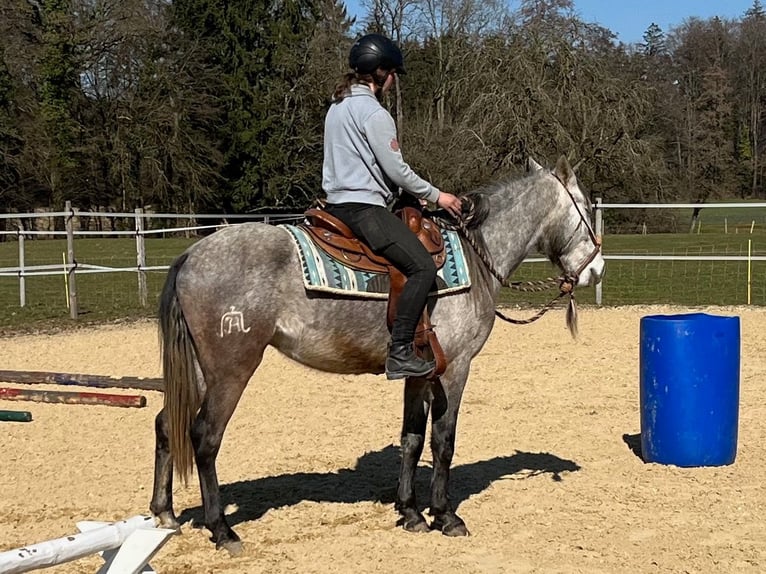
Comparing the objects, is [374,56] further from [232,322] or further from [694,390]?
[694,390]

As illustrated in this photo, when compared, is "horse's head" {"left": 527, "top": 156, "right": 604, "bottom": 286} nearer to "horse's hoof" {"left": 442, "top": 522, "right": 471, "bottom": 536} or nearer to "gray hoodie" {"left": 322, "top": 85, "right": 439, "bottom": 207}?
"gray hoodie" {"left": 322, "top": 85, "right": 439, "bottom": 207}

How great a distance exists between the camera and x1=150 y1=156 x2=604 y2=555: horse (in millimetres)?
4848

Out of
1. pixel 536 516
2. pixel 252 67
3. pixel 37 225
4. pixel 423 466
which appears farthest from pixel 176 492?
pixel 37 225

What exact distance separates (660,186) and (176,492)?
27.6 meters

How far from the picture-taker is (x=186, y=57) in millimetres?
41656

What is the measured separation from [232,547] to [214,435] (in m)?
0.61

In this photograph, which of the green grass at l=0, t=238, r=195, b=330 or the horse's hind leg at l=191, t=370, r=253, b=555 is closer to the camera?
the horse's hind leg at l=191, t=370, r=253, b=555

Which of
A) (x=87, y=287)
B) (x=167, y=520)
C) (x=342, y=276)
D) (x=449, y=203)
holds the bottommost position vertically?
(x=167, y=520)

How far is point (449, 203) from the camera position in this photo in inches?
210

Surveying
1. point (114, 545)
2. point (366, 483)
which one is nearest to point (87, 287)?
point (366, 483)

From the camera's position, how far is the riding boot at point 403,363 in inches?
196

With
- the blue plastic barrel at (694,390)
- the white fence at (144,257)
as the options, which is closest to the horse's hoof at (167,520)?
the blue plastic barrel at (694,390)

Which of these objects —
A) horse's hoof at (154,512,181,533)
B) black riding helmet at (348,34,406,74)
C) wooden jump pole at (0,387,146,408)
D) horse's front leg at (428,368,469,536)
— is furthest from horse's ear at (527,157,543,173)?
horse's hoof at (154,512,181,533)

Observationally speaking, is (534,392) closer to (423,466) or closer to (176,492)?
(423,466)
